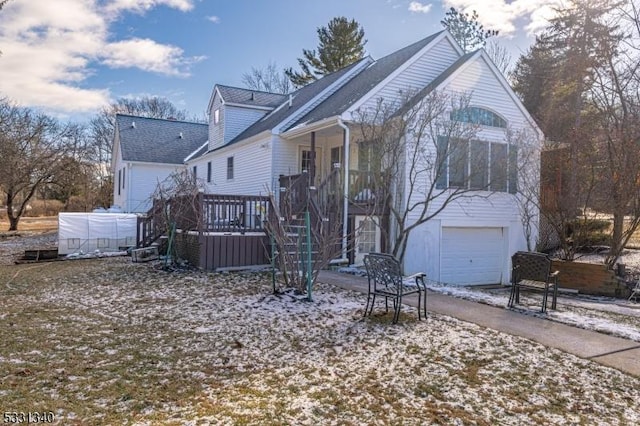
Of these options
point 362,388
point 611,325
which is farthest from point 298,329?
point 611,325

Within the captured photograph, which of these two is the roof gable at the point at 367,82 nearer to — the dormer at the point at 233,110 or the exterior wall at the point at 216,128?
the dormer at the point at 233,110

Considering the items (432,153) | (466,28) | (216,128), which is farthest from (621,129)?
(466,28)

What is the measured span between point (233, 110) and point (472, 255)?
39.7 feet

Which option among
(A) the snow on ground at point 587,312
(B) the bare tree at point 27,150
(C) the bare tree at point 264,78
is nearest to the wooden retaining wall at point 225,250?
(A) the snow on ground at point 587,312

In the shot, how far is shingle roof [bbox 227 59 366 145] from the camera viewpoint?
55.5 feet

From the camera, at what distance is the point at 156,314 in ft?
21.6

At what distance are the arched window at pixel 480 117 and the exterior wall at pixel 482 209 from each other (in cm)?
16

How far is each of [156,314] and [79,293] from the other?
98.6 inches

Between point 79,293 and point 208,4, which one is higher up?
point 208,4

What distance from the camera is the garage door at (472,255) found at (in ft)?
45.4

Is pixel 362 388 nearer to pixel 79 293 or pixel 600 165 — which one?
pixel 79 293

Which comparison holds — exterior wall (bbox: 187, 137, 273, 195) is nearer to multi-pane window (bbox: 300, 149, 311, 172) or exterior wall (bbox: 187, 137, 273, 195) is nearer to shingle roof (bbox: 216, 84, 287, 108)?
multi-pane window (bbox: 300, 149, 311, 172)

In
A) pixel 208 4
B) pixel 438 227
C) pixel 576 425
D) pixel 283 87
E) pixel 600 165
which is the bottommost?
pixel 576 425

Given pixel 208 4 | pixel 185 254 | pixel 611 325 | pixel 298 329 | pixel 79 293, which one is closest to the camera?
pixel 298 329
